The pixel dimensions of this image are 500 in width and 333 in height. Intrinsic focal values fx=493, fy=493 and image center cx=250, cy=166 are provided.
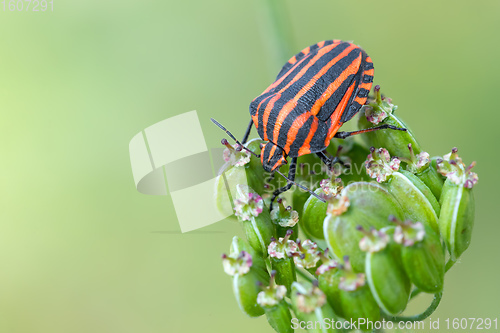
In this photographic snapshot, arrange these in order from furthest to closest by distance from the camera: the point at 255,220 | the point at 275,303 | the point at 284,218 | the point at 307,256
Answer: the point at 284,218, the point at 255,220, the point at 307,256, the point at 275,303

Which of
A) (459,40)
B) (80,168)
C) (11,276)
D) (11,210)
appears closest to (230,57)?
(80,168)

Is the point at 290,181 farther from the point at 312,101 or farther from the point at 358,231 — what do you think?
the point at 358,231

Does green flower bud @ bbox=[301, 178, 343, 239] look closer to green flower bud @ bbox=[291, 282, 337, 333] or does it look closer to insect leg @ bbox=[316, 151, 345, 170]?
insect leg @ bbox=[316, 151, 345, 170]

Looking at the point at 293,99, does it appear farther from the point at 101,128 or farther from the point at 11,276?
the point at 11,276

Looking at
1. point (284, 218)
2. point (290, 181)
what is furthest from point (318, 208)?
point (290, 181)

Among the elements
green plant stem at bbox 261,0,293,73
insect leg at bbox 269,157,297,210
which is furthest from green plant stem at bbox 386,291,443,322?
green plant stem at bbox 261,0,293,73

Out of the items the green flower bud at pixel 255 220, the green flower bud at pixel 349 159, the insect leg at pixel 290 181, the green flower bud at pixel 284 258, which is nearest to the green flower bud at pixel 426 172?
the green flower bud at pixel 349 159
